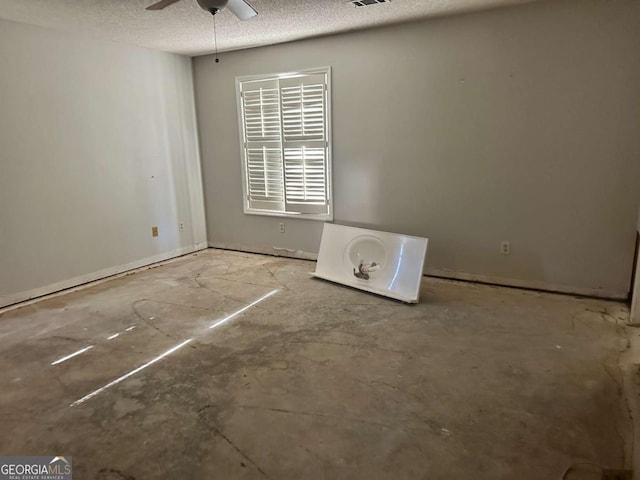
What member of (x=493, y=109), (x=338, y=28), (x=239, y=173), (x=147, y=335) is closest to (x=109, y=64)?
Result: (x=239, y=173)

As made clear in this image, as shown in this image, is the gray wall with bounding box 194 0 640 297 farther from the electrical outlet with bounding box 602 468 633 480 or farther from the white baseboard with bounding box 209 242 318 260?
the electrical outlet with bounding box 602 468 633 480

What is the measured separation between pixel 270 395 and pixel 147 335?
1.23 metres

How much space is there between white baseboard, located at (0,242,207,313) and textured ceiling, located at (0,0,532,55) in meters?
2.29

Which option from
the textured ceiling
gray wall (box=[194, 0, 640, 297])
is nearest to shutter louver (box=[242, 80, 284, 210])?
gray wall (box=[194, 0, 640, 297])

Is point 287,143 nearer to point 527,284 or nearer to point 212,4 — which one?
point 212,4

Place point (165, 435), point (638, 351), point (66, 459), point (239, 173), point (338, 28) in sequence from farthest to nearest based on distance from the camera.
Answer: point (239, 173) < point (338, 28) < point (638, 351) < point (165, 435) < point (66, 459)

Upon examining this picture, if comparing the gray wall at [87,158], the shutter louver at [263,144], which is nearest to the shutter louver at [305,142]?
the shutter louver at [263,144]

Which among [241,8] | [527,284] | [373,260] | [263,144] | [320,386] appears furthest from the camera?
[263,144]

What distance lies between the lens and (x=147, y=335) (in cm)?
296

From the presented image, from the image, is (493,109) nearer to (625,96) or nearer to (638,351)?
(625,96)

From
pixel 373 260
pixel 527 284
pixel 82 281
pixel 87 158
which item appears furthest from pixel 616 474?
pixel 87 158

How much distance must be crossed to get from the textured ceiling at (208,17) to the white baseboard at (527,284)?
2.33 meters

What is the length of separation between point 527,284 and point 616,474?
2261mm

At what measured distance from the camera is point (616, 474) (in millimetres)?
1637
